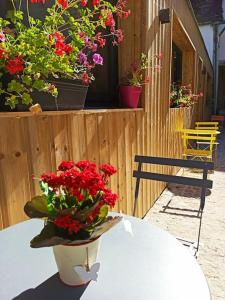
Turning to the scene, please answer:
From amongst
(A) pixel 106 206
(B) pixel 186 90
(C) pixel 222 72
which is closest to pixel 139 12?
(A) pixel 106 206

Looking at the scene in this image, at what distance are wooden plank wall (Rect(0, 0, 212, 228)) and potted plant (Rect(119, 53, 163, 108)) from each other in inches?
3.6

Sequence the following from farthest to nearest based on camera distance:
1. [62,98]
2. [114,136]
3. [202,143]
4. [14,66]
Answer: [202,143]
[114,136]
[62,98]
[14,66]

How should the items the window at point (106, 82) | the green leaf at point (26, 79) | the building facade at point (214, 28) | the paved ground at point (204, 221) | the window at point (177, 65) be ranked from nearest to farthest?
the green leaf at point (26, 79) → the paved ground at point (204, 221) → the window at point (106, 82) → the window at point (177, 65) → the building facade at point (214, 28)

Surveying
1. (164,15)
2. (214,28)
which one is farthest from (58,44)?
(214,28)

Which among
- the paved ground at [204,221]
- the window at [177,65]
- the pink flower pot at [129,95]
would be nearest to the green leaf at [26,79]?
the pink flower pot at [129,95]

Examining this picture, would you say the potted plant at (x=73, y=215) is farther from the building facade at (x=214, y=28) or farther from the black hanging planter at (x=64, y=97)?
Answer: the building facade at (x=214, y=28)

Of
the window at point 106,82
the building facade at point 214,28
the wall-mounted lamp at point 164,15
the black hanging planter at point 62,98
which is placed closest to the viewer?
the black hanging planter at point 62,98

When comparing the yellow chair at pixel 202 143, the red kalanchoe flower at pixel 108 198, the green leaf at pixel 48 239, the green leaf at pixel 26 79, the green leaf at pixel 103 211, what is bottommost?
the yellow chair at pixel 202 143

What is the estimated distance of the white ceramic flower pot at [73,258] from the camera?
780 mm

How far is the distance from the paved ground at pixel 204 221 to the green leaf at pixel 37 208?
163cm

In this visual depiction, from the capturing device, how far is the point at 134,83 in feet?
8.67

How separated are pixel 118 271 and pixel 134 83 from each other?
2039mm

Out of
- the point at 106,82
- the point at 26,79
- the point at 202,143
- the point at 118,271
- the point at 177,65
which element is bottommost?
the point at 202,143

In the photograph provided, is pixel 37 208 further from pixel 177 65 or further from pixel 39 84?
pixel 177 65
